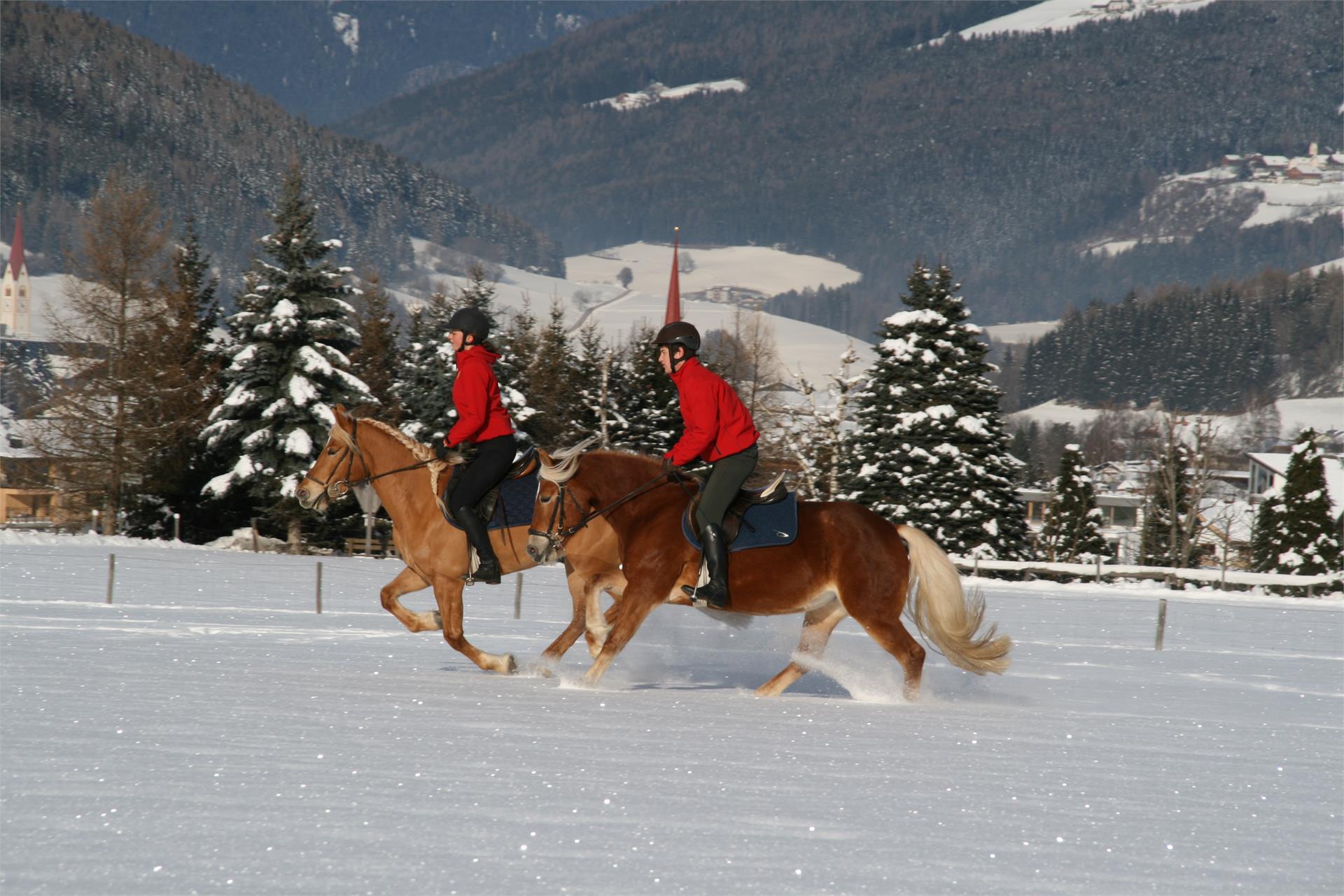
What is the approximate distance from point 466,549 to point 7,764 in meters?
4.51

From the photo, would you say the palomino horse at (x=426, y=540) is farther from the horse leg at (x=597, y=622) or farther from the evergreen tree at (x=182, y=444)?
A: the evergreen tree at (x=182, y=444)

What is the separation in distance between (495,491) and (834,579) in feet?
9.23

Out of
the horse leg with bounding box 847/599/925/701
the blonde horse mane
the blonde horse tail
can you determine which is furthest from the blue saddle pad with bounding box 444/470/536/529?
the blonde horse tail

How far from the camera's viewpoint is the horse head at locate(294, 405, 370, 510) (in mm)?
10836

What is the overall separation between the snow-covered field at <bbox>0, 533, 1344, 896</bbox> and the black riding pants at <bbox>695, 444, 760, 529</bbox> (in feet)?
4.41

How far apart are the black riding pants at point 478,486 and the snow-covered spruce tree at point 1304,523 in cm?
4334

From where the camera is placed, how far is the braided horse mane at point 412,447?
1050 cm

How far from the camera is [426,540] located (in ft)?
34.1

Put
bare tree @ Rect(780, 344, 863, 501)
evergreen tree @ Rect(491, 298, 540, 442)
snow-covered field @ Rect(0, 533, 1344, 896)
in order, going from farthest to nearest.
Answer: evergreen tree @ Rect(491, 298, 540, 442) → bare tree @ Rect(780, 344, 863, 501) → snow-covered field @ Rect(0, 533, 1344, 896)

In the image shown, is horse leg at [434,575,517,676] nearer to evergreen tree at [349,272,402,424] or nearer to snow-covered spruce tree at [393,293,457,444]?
snow-covered spruce tree at [393,293,457,444]

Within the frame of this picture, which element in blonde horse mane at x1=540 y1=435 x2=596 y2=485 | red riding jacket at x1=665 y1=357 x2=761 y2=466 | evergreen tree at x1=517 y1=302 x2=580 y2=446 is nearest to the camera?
red riding jacket at x1=665 y1=357 x2=761 y2=466

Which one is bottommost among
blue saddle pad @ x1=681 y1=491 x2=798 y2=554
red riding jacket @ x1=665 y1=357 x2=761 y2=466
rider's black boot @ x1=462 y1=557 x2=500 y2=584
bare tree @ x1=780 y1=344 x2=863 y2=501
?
rider's black boot @ x1=462 y1=557 x2=500 y2=584

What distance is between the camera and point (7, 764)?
613cm

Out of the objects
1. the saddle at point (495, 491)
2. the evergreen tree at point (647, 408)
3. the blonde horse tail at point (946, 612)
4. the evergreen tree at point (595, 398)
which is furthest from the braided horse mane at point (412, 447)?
the evergreen tree at point (647, 408)
